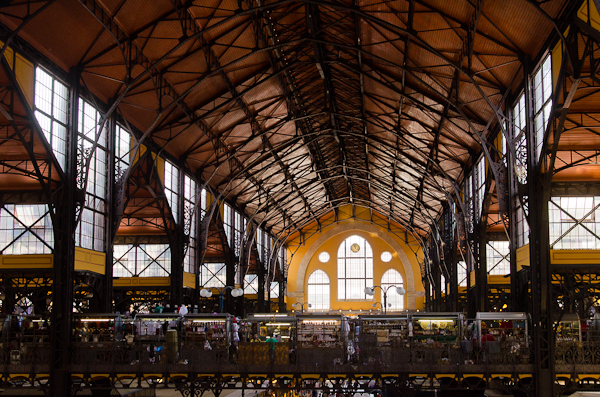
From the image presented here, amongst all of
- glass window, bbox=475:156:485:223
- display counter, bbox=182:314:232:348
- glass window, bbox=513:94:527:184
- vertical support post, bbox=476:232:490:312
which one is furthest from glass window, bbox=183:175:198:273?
glass window, bbox=513:94:527:184

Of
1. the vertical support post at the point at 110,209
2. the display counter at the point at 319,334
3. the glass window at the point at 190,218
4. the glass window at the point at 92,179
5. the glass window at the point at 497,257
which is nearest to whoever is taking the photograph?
the display counter at the point at 319,334

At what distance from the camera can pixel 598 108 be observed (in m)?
27.0

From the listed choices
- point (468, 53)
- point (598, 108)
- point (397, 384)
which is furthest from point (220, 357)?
point (598, 108)

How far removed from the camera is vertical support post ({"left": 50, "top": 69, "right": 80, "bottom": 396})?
2698cm

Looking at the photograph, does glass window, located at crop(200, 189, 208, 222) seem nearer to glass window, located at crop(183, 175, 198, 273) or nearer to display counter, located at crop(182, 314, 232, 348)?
glass window, located at crop(183, 175, 198, 273)

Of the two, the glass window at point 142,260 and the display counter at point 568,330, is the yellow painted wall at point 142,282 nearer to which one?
the glass window at point 142,260

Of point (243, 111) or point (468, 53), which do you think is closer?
point (468, 53)

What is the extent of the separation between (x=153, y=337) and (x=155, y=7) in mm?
15295

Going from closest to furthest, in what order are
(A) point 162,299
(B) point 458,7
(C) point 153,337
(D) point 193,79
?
(B) point 458,7 < (C) point 153,337 < (D) point 193,79 < (A) point 162,299

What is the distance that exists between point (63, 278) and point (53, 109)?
7679 millimetres

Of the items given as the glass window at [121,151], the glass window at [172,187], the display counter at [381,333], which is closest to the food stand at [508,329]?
the display counter at [381,333]

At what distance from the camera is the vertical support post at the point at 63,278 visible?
27.0 meters

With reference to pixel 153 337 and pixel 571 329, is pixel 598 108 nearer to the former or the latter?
pixel 571 329

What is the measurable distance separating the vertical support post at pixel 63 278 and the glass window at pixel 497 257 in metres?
31.2
